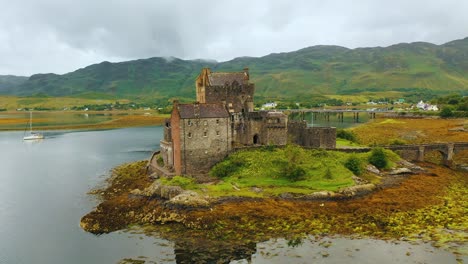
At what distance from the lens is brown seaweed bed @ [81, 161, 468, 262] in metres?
35.8

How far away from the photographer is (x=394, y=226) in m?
38.2

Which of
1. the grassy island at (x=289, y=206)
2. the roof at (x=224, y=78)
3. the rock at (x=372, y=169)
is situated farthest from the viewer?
the roof at (x=224, y=78)

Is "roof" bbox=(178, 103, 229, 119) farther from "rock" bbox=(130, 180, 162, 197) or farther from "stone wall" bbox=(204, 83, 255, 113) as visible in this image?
"rock" bbox=(130, 180, 162, 197)

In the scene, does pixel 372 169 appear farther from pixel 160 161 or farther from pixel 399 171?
pixel 160 161

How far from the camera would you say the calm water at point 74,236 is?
1293 inches

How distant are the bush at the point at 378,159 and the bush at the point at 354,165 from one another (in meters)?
4.10

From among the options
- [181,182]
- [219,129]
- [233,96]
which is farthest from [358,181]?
[181,182]

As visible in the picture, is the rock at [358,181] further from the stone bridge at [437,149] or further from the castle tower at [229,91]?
the castle tower at [229,91]

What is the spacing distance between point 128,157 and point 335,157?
48.6m

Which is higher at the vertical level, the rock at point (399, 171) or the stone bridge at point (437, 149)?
the stone bridge at point (437, 149)

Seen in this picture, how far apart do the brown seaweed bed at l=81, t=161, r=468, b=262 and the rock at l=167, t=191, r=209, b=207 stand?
2.29ft

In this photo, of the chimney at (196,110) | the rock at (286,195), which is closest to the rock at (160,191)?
the chimney at (196,110)

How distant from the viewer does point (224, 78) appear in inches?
2392

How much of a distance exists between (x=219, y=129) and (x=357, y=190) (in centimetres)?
2064
